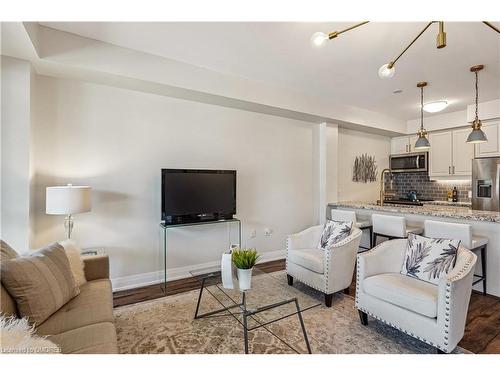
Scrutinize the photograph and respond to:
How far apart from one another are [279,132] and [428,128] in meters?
3.29

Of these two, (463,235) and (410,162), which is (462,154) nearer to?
(410,162)

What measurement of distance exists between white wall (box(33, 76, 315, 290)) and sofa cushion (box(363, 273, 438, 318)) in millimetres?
2147

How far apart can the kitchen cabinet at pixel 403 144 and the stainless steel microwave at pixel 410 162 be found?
0.15m

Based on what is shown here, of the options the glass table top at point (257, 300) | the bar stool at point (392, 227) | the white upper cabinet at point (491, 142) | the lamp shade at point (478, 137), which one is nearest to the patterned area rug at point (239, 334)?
the glass table top at point (257, 300)

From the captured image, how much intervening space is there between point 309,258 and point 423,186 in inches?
173

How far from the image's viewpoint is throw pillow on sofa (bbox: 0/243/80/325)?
56.9 inches

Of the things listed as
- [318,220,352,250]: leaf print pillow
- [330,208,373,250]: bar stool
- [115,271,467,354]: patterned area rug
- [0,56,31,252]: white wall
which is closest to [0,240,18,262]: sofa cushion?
[0,56,31,252]: white wall

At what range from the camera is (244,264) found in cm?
205

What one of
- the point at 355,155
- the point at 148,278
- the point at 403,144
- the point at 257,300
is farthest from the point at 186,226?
the point at 403,144
